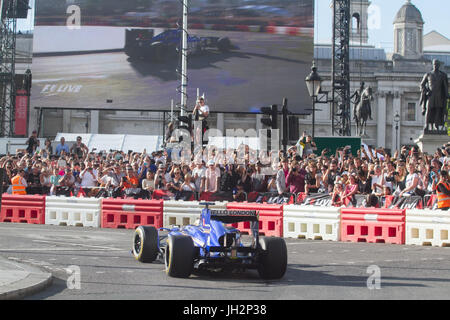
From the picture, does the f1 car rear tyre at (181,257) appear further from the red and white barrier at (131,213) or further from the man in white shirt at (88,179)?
the man in white shirt at (88,179)

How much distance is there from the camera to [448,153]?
22109 mm

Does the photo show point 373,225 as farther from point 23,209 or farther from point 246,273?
point 23,209

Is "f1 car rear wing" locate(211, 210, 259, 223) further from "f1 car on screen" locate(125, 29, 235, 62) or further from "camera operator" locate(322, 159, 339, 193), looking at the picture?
"f1 car on screen" locate(125, 29, 235, 62)

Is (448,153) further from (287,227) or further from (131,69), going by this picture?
(131,69)

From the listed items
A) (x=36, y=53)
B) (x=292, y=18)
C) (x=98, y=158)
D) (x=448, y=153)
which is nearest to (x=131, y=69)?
(x=36, y=53)

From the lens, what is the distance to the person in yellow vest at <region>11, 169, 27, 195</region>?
77.2 feet

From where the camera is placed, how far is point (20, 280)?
10.5 m

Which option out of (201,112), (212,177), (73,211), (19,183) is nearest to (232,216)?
(212,177)

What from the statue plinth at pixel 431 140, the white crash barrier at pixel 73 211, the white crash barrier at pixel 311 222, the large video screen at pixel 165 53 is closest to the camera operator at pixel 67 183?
the white crash barrier at pixel 73 211

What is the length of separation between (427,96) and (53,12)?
93.6 ft

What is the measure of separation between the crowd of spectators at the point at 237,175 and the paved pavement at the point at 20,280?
9.82m

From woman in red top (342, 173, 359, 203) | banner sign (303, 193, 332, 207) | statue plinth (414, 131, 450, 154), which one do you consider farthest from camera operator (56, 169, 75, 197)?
statue plinth (414, 131, 450, 154)

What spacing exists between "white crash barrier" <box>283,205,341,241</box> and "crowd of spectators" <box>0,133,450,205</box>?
799mm

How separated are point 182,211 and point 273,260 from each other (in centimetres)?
935
